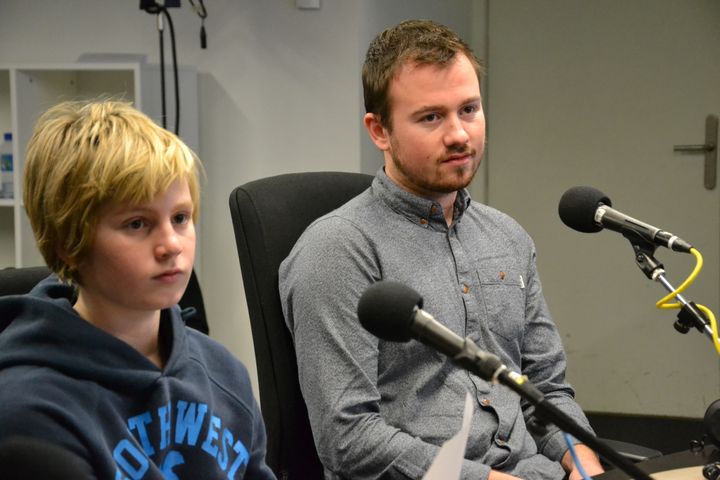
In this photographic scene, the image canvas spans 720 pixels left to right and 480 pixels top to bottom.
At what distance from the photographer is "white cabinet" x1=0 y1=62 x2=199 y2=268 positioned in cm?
320

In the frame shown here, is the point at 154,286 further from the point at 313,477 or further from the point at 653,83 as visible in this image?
the point at 653,83

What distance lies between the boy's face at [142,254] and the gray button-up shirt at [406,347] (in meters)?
0.52

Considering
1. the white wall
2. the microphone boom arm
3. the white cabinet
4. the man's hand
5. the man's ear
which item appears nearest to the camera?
the microphone boom arm

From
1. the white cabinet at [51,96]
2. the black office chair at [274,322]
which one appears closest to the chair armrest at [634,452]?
the black office chair at [274,322]

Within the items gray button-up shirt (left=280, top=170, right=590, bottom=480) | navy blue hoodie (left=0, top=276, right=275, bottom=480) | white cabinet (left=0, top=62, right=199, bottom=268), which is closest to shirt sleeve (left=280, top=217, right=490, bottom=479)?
gray button-up shirt (left=280, top=170, right=590, bottom=480)

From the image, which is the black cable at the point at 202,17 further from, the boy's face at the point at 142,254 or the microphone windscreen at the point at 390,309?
the microphone windscreen at the point at 390,309

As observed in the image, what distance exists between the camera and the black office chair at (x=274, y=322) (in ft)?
5.58

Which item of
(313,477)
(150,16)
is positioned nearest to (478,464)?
(313,477)

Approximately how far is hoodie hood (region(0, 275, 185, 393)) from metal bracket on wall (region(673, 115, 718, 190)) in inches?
127

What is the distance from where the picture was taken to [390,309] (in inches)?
36.3

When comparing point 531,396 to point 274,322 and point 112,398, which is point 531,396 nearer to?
point 112,398

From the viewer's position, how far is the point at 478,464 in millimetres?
1549

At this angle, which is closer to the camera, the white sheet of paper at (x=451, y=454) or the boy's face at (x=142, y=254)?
the white sheet of paper at (x=451, y=454)

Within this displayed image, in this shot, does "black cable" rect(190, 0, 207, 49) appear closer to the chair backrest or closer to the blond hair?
the chair backrest
